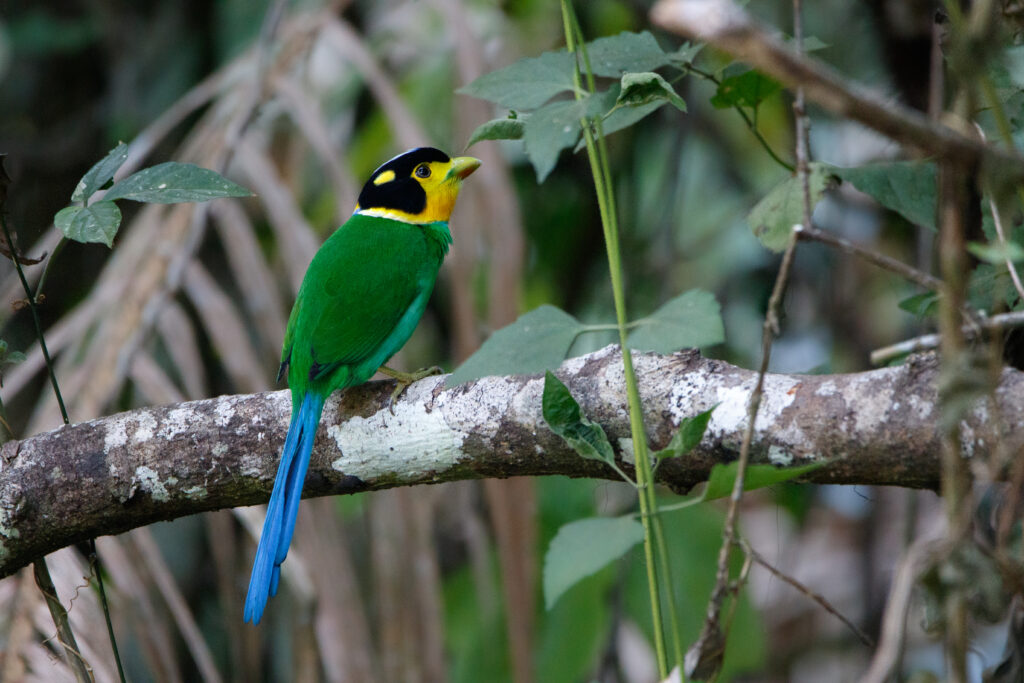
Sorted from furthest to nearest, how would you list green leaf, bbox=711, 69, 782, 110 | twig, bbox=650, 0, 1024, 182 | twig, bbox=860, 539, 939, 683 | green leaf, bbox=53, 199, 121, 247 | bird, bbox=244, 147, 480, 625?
→ 1. bird, bbox=244, 147, 480, 625
2. green leaf, bbox=711, 69, 782, 110
3. green leaf, bbox=53, 199, 121, 247
4. twig, bbox=860, 539, 939, 683
5. twig, bbox=650, 0, 1024, 182

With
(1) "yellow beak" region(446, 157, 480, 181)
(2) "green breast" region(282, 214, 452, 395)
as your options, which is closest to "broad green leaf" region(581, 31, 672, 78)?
(2) "green breast" region(282, 214, 452, 395)

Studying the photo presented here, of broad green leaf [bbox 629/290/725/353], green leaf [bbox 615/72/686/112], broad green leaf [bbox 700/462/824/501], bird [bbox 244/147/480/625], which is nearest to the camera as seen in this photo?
broad green leaf [bbox 700/462/824/501]

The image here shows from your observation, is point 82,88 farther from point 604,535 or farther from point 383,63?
point 604,535

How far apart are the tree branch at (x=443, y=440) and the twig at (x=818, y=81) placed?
0.54 metres

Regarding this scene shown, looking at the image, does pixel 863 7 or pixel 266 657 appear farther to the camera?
pixel 266 657

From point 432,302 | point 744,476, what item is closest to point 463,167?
point 432,302

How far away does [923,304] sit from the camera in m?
1.51

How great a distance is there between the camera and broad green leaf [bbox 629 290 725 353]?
121cm

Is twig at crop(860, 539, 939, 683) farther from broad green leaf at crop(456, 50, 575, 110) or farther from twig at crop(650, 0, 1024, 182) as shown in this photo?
broad green leaf at crop(456, 50, 575, 110)

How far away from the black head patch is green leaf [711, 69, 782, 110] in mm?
1564

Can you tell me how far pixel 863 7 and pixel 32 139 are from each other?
11.4 ft

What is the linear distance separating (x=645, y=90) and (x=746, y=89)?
28 cm

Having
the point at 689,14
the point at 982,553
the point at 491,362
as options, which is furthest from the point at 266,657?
the point at 689,14

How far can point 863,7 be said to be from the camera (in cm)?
341
